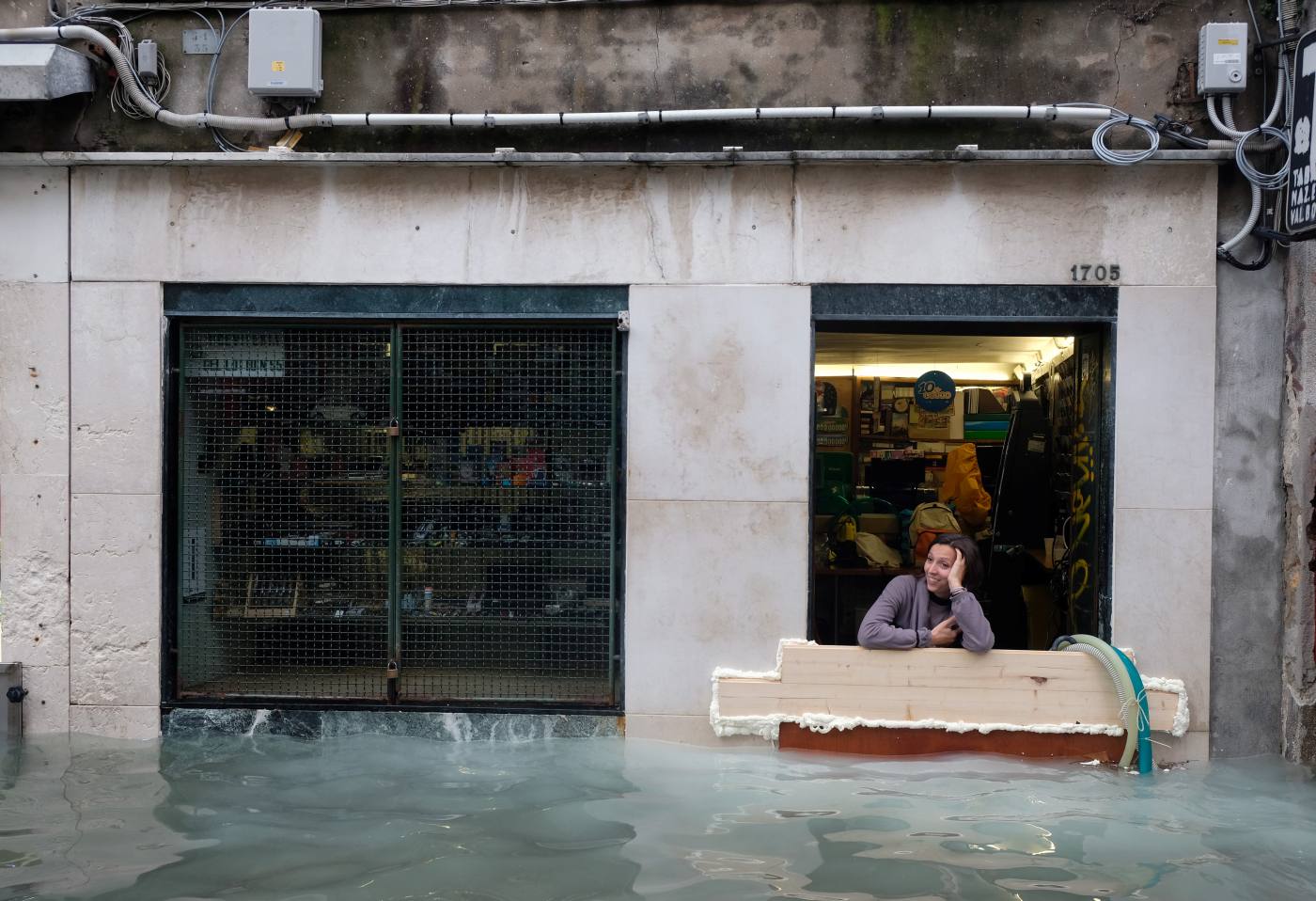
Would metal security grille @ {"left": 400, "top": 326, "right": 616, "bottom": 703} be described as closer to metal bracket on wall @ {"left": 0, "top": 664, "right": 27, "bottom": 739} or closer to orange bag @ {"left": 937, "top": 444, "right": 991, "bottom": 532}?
metal bracket on wall @ {"left": 0, "top": 664, "right": 27, "bottom": 739}

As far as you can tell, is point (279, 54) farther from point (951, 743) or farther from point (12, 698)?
point (951, 743)

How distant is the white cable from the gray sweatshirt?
2.52 meters

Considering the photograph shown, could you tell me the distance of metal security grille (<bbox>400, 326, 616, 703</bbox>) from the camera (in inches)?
277

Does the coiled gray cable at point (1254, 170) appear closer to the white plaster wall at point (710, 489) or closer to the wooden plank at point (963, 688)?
the white plaster wall at point (710, 489)

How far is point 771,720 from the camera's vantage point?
6.65 m

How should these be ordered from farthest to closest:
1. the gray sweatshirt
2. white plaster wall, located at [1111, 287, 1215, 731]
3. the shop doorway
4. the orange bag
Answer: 1. the orange bag
2. the shop doorway
3. white plaster wall, located at [1111, 287, 1215, 731]
4. the gray sweatshirt

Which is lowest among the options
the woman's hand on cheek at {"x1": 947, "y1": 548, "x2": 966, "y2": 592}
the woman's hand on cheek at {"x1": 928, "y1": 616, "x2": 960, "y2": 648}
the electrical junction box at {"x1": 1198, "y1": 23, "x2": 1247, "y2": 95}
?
the woman's hand on cheek at {"x1": 928, "y1": 616, "x2": 960, "y2": 648}

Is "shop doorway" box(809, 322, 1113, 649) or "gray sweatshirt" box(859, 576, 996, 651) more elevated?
"shop doorway" box(809, 322, 1113, 649)

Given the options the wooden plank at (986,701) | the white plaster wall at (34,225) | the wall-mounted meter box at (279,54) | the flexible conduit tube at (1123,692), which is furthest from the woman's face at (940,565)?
the white plaster wall at (34,225)

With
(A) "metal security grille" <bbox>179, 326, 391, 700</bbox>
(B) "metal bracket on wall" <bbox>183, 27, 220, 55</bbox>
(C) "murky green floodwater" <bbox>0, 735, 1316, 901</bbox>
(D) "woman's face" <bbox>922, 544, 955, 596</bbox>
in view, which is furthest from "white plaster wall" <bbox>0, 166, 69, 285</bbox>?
(D) "woman's face" <bbox>922, 544, 955, 596</bbox>

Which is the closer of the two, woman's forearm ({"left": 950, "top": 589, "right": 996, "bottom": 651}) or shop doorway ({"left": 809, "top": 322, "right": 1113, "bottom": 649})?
woman's forearm ({"left": 950, "top": 589, "right": 996, "bottom": 651})

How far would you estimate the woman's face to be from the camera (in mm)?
6438

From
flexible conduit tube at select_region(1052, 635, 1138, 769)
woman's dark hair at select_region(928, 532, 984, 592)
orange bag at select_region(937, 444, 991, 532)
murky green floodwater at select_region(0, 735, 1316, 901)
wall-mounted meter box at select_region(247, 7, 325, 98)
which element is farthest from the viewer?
orange bag at select_region(937, 444, 991, 532)

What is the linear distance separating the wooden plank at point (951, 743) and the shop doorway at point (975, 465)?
0.74m
